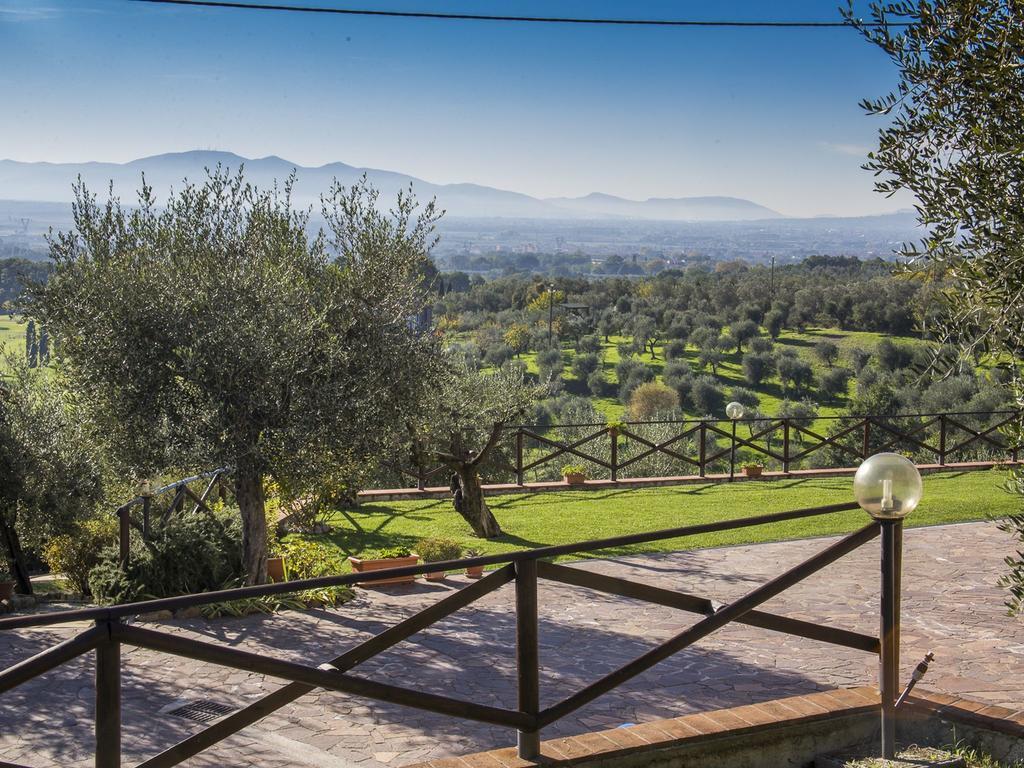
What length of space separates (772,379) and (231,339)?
37002 mm

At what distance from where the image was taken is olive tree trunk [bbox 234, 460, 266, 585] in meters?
8.27

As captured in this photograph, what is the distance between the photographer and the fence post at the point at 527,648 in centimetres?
368

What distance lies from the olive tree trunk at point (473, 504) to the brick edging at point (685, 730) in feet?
22.3

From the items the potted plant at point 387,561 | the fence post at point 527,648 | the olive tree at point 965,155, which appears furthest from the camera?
the potted plant at point 387,561

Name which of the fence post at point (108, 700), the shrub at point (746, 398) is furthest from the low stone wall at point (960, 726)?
the shrub at point (746, 398)

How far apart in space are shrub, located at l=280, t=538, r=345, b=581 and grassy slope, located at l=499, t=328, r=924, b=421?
27.9 metres

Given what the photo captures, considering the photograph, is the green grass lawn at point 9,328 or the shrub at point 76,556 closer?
the green grass lawn at point 9,328

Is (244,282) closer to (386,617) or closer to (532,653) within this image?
(386,617)

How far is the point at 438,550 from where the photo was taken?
30.3 feet

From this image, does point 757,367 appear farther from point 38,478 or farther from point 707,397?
point 38,478

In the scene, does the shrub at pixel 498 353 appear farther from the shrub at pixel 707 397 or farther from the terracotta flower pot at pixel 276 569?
the terracotta flower pot at pixel 276 569

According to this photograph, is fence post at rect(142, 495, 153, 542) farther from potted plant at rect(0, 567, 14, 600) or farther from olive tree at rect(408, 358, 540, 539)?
olive tree at rect(408, 358, 540, 539)

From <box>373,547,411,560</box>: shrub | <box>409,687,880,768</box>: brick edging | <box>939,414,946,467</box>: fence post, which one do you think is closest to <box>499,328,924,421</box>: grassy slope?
<box>939,414,946,467</box>: fence post

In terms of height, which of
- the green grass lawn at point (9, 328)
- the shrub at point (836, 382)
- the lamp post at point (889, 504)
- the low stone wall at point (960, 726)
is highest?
the green grass lawn at point (9, 328)
